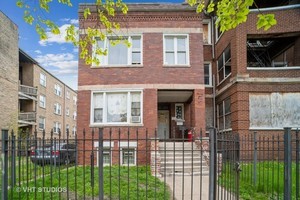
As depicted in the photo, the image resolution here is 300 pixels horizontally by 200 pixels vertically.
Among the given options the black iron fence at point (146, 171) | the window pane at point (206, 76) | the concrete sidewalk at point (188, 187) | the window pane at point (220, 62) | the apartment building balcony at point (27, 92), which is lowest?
the concrete sidewalk at point (188, 187)

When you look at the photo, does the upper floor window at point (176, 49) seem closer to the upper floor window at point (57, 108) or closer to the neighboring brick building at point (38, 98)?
the neighboring brick building at point (38, 98)

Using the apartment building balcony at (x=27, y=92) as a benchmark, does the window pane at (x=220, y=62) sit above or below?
above

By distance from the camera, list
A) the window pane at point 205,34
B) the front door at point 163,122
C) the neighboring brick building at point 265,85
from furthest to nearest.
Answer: the window pane at point 205,34, the front door at point 163,122, the neighboring brick building at point 265,85

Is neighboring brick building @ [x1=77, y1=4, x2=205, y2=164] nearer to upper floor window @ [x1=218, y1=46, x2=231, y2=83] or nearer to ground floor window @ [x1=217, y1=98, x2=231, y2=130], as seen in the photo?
ground floor window @ [x1=217, y1=98, x2=231, y2=130]

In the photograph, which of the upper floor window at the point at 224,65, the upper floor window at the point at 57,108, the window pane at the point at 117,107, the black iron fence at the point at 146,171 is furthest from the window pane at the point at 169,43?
the upper floor window at the point at 57,108

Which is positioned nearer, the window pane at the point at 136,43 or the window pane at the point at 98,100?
the window pane at the point at 98,100

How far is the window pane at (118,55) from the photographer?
51.7ft

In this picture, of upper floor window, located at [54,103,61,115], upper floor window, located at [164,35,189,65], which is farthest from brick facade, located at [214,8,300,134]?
upper floor window, located at [54,103,61,115]

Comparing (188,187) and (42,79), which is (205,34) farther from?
(42,79)

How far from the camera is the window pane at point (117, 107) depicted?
50.8ft

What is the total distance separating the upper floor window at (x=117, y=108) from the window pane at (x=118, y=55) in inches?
68.9

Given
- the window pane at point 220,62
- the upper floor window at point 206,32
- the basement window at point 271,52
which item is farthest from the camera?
the upper floor window at point 206,32

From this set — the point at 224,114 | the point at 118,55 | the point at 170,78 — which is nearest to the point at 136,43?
the point at 118,55

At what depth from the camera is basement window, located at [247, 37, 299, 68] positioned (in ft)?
61.7
